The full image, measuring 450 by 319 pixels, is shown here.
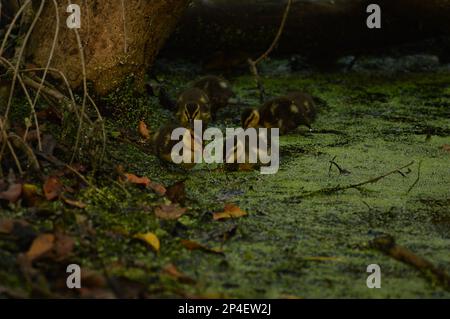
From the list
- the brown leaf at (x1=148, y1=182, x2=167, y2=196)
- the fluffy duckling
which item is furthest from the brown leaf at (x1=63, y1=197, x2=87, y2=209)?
the fluffy duckling

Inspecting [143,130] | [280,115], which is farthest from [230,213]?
[280,115]

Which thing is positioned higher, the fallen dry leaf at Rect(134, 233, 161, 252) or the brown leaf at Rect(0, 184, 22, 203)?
the brown leaf at Rect(0, 184, 22, 203)

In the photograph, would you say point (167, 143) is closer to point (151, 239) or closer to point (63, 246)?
point (151, 239)

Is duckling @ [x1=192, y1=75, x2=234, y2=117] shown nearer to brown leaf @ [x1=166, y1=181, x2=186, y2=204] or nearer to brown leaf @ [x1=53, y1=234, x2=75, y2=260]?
brown leaf @ [x1=166, y1=181, x2=186, y2=204]

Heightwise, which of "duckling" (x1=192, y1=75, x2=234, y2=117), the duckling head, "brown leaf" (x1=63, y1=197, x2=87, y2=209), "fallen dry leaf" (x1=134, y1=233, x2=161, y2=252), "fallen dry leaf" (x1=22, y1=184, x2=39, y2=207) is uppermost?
"duckling" (x1=192, y1=75, x2=234, y2=117)

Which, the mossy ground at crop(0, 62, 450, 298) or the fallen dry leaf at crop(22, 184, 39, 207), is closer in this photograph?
the mossy ground at crop(0, 62, 450, 298)

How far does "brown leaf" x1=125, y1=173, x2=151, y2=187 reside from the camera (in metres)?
2.86

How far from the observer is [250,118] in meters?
3.72

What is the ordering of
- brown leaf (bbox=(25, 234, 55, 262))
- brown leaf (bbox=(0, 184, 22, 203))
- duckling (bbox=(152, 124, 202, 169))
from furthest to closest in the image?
duckling (bbox=(152, 124, 202, 169)) < brown leaf (bbox=(0, 184, 22, 203)) < brown leaf (bbox=(25, 234, 55, 262))

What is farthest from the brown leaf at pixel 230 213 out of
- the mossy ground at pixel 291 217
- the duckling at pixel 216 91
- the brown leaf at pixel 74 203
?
the duckling at pixel 216 91

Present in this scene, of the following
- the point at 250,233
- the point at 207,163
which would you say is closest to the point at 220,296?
the point at 250,233

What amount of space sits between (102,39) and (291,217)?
1.23 metres

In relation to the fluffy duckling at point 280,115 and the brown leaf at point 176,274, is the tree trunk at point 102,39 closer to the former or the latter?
the fluffy duckling at point 280,115

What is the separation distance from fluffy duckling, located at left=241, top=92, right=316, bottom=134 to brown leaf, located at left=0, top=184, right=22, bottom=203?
142 centimetres
